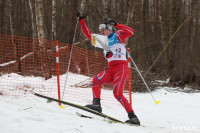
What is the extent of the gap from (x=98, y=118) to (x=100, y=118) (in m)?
0.07

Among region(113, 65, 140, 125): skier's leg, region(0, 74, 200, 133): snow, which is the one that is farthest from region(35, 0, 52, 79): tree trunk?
region(113, 65, 140, 125): skier's leg

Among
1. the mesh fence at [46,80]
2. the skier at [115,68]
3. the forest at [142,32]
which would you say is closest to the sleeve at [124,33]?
the skier at [115,68]

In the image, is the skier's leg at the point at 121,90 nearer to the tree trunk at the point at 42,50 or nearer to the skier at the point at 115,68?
the skier at the point at 115,68

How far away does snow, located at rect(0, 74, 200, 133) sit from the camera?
10.5 feet

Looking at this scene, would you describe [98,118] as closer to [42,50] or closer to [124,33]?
[124,33]

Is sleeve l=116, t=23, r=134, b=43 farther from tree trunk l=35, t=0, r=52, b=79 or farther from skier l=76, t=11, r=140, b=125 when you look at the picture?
tree trunk l=35, t=0, r=52, b=79

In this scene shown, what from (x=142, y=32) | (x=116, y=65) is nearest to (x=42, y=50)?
(x=116, y=65)

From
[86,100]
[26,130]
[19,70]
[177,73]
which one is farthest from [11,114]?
[177,73]

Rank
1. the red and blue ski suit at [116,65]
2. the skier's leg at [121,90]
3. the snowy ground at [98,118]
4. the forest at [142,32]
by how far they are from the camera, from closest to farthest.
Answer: the snowy ground at [98,118], the skier's leg at [121,90], the red and blue ski suit at [116,65], the forest at [142,32]

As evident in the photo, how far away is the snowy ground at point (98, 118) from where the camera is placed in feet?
10.5

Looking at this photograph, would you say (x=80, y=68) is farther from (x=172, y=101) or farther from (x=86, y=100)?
(x=172, y=101)

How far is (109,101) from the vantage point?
7.18 meters

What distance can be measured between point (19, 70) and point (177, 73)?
7904 mm

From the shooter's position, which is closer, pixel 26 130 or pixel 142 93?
pixel 26 130
